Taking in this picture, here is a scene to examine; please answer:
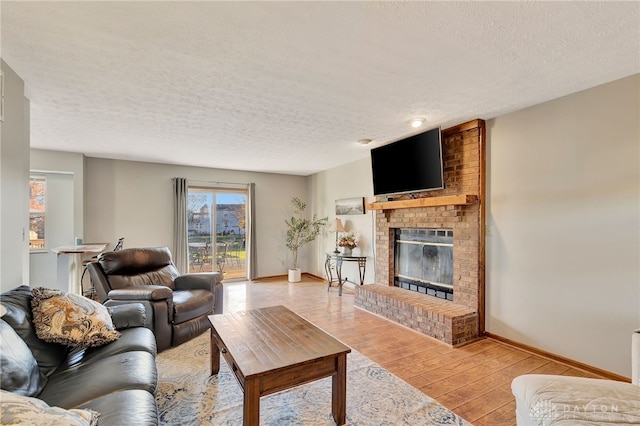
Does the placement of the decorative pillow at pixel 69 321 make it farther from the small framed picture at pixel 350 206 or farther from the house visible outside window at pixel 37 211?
the small framed picture at pixel 350 206

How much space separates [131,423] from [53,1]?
1.98m

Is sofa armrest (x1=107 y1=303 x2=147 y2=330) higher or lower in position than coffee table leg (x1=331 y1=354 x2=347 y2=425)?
higher

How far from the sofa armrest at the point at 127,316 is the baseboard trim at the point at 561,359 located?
11.2ft

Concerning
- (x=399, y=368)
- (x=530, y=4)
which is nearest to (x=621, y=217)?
(x=530, y=4)

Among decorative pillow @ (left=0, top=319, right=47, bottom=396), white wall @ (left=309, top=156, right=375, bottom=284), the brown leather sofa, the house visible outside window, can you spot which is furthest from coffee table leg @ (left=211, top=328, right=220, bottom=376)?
the house visible outside window

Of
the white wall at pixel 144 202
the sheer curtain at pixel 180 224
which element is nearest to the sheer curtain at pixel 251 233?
the white wall at pixel 144 202

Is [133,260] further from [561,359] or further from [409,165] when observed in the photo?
[561,359]

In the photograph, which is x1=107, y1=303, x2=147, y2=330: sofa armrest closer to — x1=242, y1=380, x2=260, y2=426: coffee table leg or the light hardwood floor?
x1=242, y1=380, x2=260, y2=426: coffee table leg

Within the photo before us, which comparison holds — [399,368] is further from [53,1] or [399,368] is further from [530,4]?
[53,1]

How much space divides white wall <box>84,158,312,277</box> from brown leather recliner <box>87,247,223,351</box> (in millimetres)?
2020

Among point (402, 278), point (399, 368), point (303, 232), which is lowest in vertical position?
point (399, 368)

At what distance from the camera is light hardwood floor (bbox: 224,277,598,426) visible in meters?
2.05

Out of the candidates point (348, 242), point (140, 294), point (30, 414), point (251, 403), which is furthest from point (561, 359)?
point (140, 294)

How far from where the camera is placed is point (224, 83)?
232 cm
